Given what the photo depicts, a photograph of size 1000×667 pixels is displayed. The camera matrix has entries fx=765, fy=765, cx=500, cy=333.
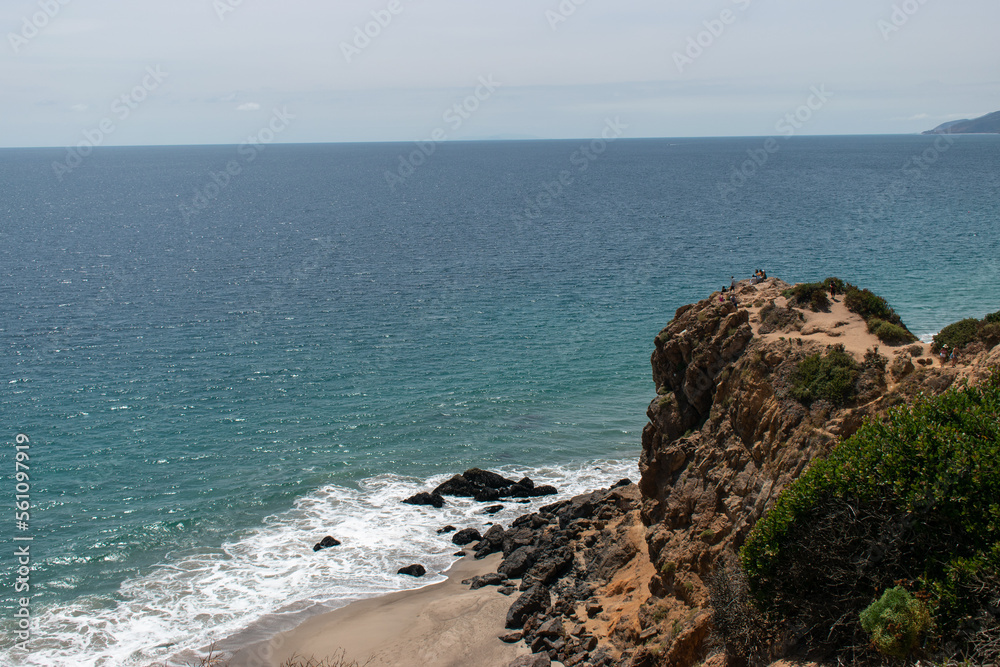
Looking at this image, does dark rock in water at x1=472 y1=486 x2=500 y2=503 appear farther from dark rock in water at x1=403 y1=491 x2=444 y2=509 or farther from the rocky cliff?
the rocky cliff

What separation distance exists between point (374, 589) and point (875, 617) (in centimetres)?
2424

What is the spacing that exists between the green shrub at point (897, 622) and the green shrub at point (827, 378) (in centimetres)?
880

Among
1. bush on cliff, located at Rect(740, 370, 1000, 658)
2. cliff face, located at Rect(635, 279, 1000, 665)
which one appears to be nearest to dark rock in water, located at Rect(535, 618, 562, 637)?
cliff face, located at Rect(635, 279, 1000, 665)

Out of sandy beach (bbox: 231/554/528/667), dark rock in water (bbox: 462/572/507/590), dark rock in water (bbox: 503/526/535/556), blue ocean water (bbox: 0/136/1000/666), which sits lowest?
sandy beach (bbox: 231/554/528/667)

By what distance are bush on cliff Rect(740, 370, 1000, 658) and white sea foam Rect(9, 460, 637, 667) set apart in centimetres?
2040

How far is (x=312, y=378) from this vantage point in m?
59.1

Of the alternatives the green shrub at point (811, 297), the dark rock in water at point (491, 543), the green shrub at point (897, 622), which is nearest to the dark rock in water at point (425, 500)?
the dark rock in water at point (491, 543)

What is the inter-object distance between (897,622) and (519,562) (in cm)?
2080

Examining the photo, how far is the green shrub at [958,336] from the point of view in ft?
77.9

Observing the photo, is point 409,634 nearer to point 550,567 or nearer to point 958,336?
point 550,567

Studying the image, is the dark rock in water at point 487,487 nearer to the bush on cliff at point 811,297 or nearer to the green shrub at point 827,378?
the bush on cliff at point 811,297

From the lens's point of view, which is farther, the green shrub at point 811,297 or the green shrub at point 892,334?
the green shrub at point 811,297

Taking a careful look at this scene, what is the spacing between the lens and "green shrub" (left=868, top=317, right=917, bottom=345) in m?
26.0

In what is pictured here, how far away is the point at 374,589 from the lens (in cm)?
3522
